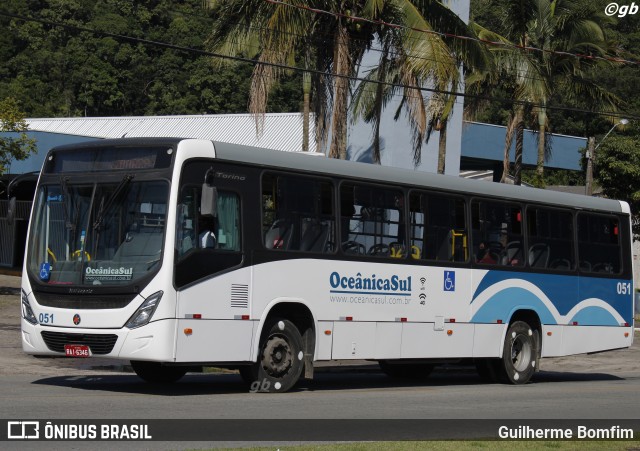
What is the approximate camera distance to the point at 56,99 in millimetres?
82438

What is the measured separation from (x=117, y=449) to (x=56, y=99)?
75408 millimetres

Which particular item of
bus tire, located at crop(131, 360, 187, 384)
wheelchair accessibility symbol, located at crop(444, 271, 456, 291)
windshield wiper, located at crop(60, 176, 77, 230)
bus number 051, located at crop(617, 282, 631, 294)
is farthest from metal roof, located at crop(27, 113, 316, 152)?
windshield wiper, located at crop(60, 176, 77, 230)

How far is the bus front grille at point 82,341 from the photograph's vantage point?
45.6 feet

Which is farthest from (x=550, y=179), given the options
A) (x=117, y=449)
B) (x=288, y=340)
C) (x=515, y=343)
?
(x=117, y=449)

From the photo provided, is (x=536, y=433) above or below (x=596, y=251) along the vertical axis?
below

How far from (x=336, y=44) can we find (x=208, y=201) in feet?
44.6

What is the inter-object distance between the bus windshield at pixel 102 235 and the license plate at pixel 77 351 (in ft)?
2.58

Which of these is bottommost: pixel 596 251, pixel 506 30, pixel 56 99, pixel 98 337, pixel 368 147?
pixel 98 337

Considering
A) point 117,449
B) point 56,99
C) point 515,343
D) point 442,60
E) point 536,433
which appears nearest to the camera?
point 117,449

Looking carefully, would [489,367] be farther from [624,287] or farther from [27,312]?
[27,312]

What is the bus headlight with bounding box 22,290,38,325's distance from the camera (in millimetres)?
14583

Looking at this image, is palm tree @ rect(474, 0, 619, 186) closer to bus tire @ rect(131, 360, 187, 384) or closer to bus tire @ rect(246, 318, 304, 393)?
Result: bus tire @ rect(131, 360, 187, 384)

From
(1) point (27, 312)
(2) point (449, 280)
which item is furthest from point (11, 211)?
(2) point (449, 280)

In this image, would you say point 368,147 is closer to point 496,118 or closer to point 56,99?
point 496,118
